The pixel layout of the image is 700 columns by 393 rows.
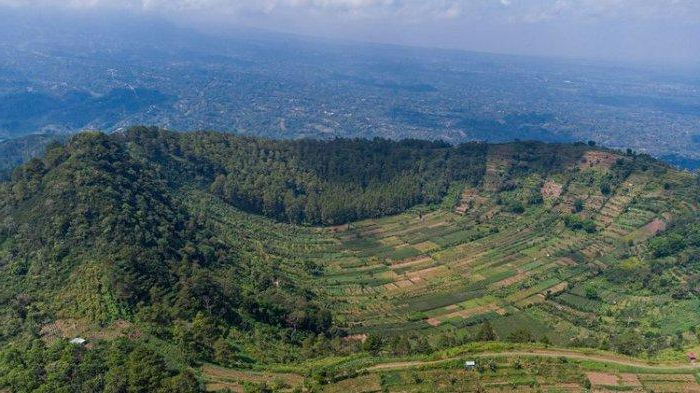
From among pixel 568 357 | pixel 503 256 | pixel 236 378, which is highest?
pixel 568 357

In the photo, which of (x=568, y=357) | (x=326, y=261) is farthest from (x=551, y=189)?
(x=568, y=357)

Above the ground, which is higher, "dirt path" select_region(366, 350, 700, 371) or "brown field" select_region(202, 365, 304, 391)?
"dirt path" select_region(366, 350, 700, 371)

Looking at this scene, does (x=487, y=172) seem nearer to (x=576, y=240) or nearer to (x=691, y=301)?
(x=576, y=240)

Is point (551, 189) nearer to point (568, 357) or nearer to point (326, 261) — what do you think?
point (326, 261)

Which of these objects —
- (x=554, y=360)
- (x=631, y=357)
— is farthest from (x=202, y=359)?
(x=631, y=357)

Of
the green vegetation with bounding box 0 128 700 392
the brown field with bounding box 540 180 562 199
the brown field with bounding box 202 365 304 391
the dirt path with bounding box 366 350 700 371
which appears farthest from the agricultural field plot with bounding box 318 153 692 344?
the brown field with bounding box 202 365 304 391

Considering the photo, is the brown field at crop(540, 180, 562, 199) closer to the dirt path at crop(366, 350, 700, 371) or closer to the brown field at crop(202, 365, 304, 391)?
the dirt path at crop(366, 350, 700, 371)

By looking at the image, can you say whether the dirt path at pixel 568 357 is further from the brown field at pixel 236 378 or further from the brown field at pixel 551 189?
the brown field at pixel 551 189

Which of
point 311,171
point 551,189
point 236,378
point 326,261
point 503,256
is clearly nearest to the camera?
point 236,378

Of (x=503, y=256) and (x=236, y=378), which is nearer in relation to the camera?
(x=236, y=378)
